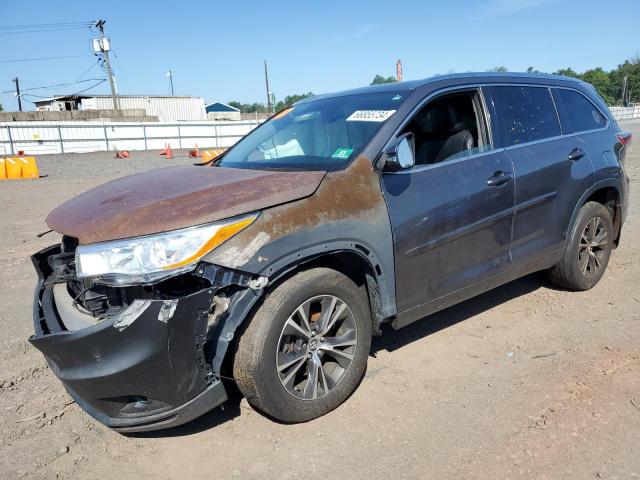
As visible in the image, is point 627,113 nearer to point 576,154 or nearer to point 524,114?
point 576,154

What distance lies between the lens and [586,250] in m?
4.55

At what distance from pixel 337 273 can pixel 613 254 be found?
4.40 metres

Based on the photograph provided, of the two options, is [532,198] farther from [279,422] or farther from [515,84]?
[279,422]

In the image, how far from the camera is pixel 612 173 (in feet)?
14.8

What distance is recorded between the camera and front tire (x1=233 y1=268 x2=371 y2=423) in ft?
8.47

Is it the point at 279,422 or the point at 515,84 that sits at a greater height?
the point at 515,84

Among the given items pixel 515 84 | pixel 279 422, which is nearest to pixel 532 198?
pixel 515 84

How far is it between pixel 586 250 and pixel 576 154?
3.02 feet

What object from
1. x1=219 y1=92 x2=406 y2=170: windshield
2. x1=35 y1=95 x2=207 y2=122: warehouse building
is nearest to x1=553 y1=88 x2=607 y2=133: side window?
x1=219 y1=92 x2=406 y2=170: windshield

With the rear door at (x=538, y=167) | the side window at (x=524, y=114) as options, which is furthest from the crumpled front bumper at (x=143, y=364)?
the side window at (x=524, y=114)

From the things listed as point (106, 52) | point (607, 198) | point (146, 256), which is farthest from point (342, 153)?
point (106, 52)

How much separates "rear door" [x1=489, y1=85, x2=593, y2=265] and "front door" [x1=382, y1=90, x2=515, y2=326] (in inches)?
5.6

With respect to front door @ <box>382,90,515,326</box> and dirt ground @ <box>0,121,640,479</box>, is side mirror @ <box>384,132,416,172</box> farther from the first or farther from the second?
dirt ground @ <box>0,121,640,479</box>

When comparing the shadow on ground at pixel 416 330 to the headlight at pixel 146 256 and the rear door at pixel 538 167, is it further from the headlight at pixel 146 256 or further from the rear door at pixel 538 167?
the headlight at pixel 146 256
